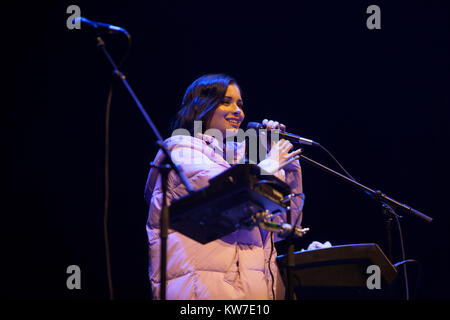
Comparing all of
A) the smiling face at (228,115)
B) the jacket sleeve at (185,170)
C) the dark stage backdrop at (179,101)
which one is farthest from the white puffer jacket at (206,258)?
the dark stage backdrop at (179,101)

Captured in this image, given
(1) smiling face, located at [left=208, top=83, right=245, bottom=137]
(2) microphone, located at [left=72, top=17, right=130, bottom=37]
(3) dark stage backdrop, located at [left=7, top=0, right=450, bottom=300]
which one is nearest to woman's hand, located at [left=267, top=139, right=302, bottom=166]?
(1) smiling face, located at [left=208, top=83, right=245, bottom=137]

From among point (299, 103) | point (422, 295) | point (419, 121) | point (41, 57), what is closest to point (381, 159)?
point (419, 121)

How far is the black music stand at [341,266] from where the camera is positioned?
2088mm

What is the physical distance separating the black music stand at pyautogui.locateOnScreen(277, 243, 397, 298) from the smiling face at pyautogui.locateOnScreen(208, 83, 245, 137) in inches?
34.8

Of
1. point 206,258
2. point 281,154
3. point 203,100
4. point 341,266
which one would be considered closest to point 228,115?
point 203,100

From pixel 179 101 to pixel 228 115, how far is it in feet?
3.99

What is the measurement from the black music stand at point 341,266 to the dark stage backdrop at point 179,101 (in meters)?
1.60

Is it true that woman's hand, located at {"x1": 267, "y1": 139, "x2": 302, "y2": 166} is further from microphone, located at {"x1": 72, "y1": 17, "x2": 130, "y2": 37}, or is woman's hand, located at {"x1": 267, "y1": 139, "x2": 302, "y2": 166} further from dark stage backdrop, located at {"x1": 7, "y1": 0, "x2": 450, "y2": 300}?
dark stage backdrop, located at {"x1": 7, "y1": 0, "x2": 450, "y2": 300}

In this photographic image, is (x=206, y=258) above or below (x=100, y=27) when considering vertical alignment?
below

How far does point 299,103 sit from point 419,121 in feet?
3.64

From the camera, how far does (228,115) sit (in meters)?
2.65

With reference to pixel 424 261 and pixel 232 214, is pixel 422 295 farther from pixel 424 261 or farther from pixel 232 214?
pixel 232 214

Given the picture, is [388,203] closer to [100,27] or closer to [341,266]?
[341,266]

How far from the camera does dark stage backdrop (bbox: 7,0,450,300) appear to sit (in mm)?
3018
